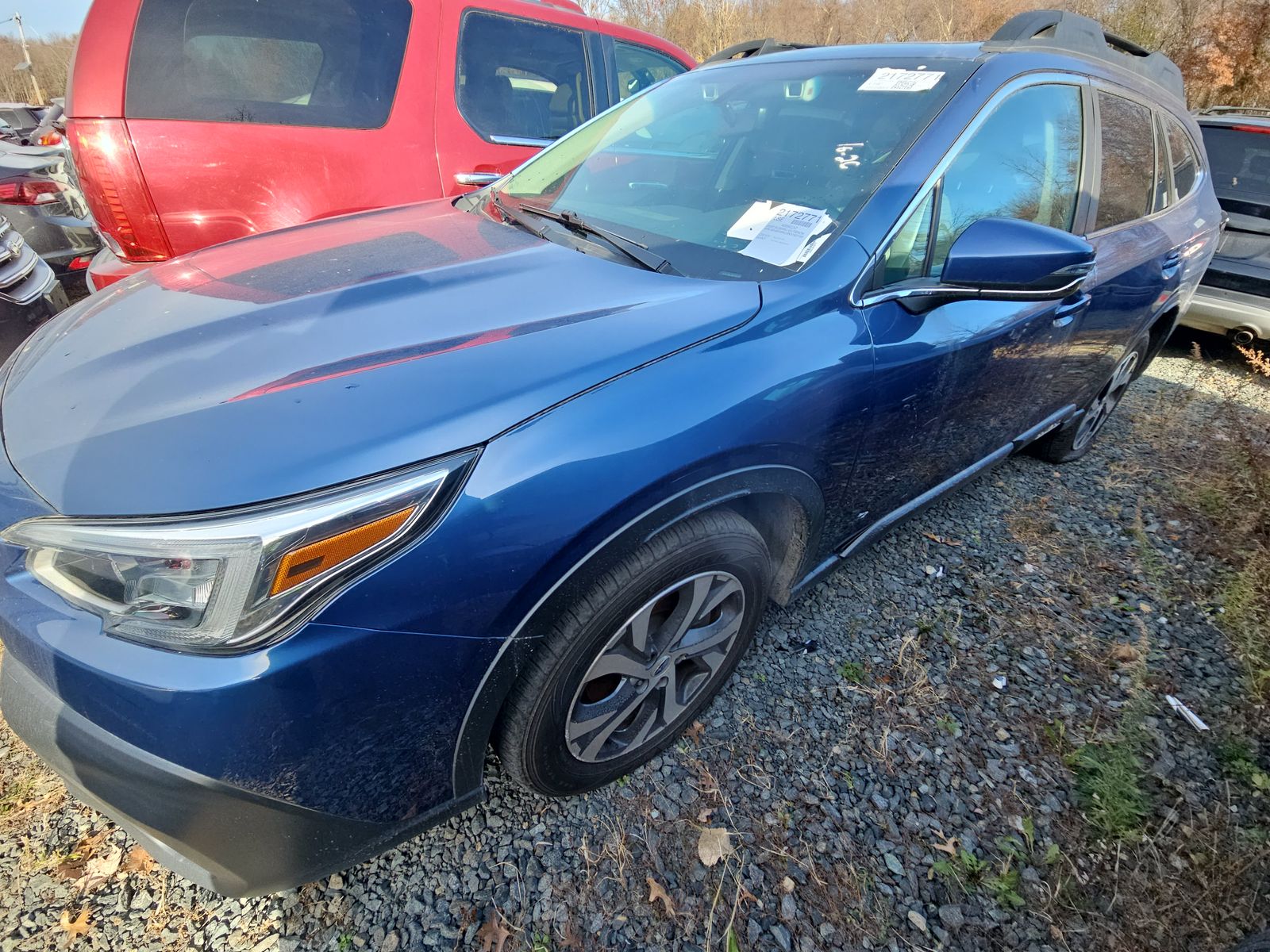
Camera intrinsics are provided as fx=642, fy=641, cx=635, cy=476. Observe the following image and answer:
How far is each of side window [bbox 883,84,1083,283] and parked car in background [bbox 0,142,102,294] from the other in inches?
186

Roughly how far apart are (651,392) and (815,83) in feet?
4.73

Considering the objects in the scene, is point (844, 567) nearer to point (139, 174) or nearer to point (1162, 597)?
point (1162, 597)

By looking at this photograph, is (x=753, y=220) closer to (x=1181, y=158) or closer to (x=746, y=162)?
(x=746, y=162)

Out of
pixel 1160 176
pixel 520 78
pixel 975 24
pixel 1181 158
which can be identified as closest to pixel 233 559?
pixel 520 78

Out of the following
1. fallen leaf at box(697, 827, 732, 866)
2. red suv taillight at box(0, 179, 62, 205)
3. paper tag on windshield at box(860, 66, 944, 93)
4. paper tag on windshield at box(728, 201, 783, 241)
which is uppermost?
paper tag on windshield at box(860, 66, 944, 93)

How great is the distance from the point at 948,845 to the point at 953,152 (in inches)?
73.6

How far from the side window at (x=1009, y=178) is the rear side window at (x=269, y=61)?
2607 mm

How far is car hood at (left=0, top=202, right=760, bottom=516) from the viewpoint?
3.50 ft

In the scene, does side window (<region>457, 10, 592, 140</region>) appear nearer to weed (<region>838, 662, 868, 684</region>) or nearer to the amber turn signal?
the amber turn signal

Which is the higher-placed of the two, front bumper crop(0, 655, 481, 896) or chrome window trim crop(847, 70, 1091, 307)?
chrome window trim crop(847, 70, 1091, 307)

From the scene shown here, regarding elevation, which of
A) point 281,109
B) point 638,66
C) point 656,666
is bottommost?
point 656,666

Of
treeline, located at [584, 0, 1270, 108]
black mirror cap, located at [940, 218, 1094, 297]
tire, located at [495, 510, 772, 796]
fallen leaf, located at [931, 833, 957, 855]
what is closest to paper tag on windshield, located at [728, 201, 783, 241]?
black mirror cap, located at [940, 218, 1094, 297]

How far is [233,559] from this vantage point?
99cm

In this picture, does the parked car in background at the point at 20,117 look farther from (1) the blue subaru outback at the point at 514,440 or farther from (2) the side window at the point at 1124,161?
(2) the side window at the point at 1124,161
